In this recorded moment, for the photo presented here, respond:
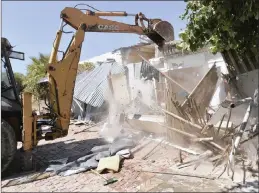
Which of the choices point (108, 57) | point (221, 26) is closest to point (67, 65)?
point (221, 26)

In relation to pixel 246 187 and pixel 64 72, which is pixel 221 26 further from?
pixel 64 72

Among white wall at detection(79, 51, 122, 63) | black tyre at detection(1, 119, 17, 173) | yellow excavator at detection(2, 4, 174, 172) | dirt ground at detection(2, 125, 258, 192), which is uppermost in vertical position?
white wall at detection(79, 51, 122, 63)

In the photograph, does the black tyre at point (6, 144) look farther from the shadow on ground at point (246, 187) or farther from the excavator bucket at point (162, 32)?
the excavator bucket at point (162, 32)

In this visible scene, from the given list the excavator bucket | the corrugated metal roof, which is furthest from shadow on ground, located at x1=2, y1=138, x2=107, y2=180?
the corrugated metal roof

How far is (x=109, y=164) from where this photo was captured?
5922 millimetres

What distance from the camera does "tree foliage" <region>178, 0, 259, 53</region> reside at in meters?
5.65

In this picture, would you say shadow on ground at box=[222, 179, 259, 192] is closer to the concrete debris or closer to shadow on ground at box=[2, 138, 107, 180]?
the concrete debris

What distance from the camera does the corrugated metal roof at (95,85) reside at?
13047 millimetres

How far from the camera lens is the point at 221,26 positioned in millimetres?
5949

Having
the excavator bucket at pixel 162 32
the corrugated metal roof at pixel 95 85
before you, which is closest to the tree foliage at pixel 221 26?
the excavator bucket at pixel 162 32

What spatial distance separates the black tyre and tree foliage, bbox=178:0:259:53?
4.35m

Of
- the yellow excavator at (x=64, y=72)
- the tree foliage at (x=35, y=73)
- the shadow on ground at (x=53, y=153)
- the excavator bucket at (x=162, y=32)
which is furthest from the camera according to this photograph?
the tree foliage at (x=35, y=73)

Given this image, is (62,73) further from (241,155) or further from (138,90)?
(138,90)

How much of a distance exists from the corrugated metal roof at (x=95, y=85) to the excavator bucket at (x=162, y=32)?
537cm
